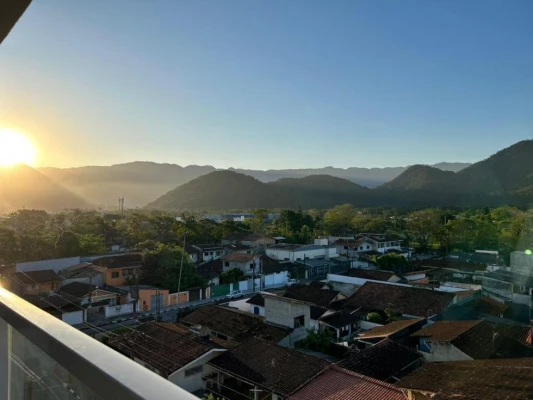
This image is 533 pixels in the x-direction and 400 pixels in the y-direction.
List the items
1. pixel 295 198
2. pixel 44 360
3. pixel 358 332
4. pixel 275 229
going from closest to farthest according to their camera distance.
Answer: pixel 44 360, pixel 358 332, pixel 275 229, pixel 295 198

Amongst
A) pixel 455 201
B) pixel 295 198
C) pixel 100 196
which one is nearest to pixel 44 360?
pixel 455 201

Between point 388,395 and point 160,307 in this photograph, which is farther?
point 160,307

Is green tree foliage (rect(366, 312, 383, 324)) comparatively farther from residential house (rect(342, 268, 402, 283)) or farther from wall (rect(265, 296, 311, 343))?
residential house (rect(342, 268, 402, 283))

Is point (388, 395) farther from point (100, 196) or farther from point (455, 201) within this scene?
point (100, 196)

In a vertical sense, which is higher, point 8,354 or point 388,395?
point 8,354

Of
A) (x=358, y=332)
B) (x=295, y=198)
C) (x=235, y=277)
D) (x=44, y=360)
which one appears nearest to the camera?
(x=44, y=360)
